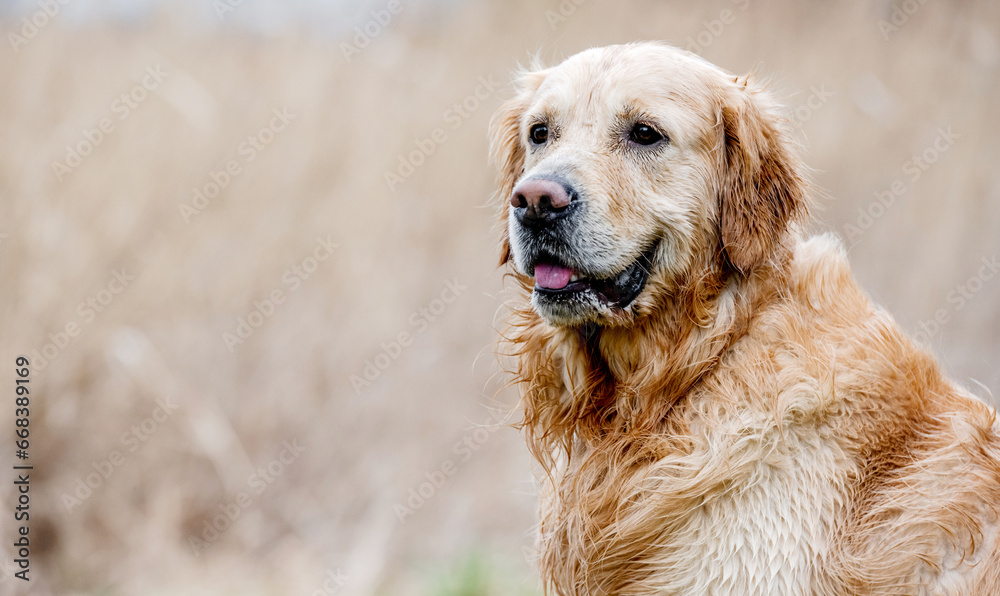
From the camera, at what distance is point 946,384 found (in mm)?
2779

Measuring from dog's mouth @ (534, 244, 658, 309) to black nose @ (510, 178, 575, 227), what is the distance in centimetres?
18

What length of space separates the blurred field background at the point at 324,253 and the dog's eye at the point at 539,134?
7.65 feet

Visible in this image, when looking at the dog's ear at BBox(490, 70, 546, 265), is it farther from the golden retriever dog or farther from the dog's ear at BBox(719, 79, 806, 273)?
the dog's ear at BBox(719, 79, 806, 273)

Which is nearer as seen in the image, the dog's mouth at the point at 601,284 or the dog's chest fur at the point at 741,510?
the dog's chest fur at the point at 741,510

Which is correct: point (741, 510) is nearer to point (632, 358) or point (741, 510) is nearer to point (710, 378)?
point (710, 378)

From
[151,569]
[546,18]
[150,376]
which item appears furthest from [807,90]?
[151,569]

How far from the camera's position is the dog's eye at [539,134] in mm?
3131

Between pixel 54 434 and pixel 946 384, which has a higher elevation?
pixel 946 384

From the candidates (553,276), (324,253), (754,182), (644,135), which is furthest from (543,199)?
(324,253)

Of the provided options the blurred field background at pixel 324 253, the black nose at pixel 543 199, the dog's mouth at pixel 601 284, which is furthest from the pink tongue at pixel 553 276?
the blurred field background at pixel 324 253

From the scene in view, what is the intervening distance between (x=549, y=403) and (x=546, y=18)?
5.23 metres

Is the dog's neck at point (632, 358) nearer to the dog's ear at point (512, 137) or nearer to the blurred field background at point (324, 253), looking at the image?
the dog's ear at point (512, 137)

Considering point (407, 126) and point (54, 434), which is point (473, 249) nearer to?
point (407, 126)

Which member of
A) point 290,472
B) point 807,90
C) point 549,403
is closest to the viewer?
point 549,403
